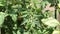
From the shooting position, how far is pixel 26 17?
6.28 ft

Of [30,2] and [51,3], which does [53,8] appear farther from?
[30,2]

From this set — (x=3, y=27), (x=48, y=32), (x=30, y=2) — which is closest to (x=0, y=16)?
(x=3, y=27)

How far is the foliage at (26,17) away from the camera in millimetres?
1898

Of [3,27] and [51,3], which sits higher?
[51,3]

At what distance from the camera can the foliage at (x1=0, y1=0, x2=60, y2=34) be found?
1.90 m

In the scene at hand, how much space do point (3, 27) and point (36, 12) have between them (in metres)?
0.34

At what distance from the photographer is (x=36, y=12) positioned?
197cm

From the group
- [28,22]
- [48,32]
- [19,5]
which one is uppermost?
[19,5]

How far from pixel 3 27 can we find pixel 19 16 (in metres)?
0.18

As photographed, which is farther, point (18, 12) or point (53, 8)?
point (53, 8)

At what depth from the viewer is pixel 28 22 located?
1.87m

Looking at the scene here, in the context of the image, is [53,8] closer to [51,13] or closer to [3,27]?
[51,13]

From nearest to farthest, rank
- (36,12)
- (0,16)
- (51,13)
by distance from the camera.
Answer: (0,16) < (36,12) < (51,13)

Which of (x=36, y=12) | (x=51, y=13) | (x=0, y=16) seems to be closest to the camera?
(x=0, y=16)
